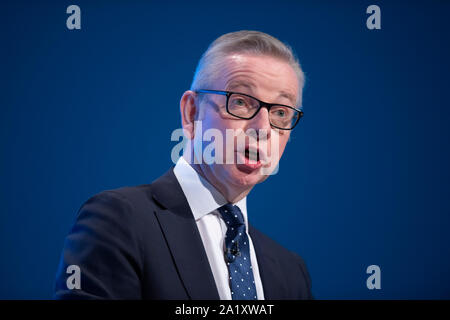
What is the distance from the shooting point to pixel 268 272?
150 cm

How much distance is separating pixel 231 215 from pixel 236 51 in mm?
518

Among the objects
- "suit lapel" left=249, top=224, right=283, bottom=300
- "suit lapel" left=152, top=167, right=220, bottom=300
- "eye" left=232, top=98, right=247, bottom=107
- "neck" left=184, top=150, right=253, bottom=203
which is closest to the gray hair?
"eye" left=232, top=98, right=247, bottom=107

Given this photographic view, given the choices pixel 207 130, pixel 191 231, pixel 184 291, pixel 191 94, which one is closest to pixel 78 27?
pixel 191 94

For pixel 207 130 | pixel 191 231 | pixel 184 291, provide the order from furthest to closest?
pixel 207 130 → pixel 191 231 → pixel 184 291

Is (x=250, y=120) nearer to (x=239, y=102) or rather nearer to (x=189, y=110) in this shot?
(x=239, y=102)

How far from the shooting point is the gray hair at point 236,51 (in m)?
1.43

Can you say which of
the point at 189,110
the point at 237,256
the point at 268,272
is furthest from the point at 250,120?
the point at 268,272

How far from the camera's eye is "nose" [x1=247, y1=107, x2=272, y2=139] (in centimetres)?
132

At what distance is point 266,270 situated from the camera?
1.50m

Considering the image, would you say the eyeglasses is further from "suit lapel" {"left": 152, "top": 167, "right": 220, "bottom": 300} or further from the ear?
"suit lapel" {"left": 152, "top": 167, "right": 220, "bottom": 300}

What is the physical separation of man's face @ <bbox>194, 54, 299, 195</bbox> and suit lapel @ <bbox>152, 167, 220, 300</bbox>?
14cm
